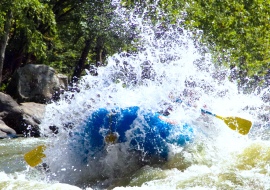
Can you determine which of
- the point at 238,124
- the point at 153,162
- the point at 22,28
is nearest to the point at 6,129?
the point at 22,28

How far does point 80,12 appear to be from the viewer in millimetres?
10625

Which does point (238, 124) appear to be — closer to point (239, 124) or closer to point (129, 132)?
point (239, 124)

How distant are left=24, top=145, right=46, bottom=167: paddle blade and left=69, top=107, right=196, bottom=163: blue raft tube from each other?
1.57 ft

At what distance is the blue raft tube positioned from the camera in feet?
11.4

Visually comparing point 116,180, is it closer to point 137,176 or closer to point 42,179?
point 137,176

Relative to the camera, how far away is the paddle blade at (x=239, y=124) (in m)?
3.75

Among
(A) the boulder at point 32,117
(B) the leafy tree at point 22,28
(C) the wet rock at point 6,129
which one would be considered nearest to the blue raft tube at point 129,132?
(C) the wet rock at point 6,129

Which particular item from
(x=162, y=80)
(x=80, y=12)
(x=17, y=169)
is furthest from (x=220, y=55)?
(x=17, y=169)

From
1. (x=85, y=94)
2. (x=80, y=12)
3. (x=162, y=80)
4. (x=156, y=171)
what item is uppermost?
(x=80, y=12)

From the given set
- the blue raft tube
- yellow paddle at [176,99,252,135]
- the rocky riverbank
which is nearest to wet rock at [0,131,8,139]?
the rocky riverbank

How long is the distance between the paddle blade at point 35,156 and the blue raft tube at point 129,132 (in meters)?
0.48

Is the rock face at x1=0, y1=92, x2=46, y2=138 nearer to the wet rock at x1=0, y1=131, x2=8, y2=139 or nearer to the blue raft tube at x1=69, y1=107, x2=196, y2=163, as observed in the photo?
the wet rock at x1=0, y1=131, x2=8, y2=139

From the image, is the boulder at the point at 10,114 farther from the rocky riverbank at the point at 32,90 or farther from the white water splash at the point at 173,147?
the white water splash at the point at 173,147

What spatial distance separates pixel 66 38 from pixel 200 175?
12651mm
